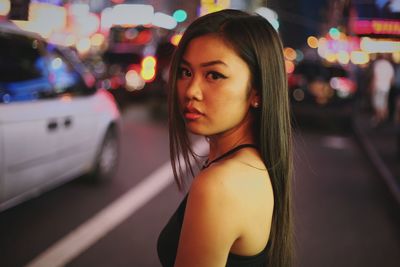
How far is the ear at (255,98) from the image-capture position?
1475mm

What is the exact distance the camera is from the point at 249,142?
5.06 feet

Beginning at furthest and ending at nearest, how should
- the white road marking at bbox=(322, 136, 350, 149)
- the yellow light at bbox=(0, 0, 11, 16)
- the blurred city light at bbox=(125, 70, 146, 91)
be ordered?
1. the blurred city light at bbox=(125, 70, 146, 91)
2. the white road marking at bbox=(322, 136, 350, 149)
3. the yellow light at bbox=(0, 0, 11, 16)

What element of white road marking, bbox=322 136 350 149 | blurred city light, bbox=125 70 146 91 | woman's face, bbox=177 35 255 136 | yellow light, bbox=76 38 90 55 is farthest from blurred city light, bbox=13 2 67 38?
white road marking, bbox=322 136 350 149

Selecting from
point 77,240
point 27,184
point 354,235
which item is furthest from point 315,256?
point 27,184

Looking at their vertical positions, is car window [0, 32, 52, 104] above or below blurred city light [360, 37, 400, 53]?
below

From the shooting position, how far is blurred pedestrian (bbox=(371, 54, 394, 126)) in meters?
14.2

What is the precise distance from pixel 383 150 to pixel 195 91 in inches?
393

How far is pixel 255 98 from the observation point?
4.87 ft

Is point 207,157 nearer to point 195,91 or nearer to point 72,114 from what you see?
point 195,91

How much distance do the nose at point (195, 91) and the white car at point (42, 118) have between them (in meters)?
3.02

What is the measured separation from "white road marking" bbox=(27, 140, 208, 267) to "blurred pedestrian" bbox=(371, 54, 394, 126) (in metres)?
8.86

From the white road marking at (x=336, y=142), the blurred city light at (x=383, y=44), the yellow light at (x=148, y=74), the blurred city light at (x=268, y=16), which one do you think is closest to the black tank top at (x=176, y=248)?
the blurred city light at (x=268, y=16)

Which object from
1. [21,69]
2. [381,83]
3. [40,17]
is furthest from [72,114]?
[381,83]

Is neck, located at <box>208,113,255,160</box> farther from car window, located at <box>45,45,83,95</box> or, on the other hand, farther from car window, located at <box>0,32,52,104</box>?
car window, located at <box>45,45,83,95</box>
